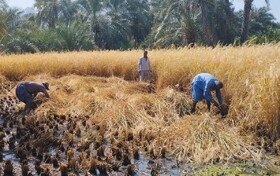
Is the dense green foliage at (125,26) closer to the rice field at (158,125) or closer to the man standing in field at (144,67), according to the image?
the man standing in field at (144,67)

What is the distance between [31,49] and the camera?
789 inches

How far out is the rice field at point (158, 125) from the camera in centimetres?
509

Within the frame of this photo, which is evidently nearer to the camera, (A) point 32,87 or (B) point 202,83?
(B) point 202,83

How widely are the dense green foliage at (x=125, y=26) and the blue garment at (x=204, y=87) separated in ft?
25.2

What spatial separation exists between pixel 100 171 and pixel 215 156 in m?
1.66

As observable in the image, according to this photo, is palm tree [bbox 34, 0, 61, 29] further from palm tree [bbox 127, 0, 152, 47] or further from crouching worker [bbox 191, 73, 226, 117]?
crouching worker [bbox 191, 73, 226, 117]

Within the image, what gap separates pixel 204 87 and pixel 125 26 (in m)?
17.7

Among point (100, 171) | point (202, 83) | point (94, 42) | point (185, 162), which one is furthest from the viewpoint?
point (94, 42)

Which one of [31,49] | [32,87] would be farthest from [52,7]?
[32,87]

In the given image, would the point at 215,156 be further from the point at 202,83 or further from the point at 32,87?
the point at 32,87

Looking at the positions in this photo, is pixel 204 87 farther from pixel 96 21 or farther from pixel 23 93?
pixel 96 21

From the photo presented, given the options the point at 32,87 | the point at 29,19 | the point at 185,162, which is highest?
the point at 29,19

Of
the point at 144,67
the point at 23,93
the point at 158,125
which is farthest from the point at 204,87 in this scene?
the point at 23,93

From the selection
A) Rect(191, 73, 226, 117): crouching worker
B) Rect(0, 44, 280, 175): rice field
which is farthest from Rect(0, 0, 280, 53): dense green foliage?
Rect(191, 73, 226, 117): crouching worker
